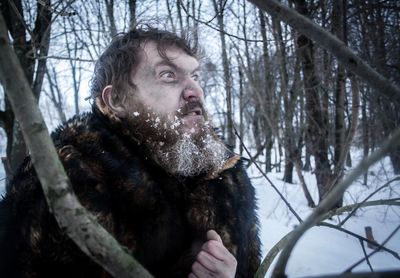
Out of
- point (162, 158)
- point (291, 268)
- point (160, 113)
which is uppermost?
point (160, 113)

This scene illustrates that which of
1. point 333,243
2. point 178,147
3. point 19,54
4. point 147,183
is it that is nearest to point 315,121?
point 333,243

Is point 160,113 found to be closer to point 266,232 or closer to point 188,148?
point 188,148

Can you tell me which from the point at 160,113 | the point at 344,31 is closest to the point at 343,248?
the point at 344,31

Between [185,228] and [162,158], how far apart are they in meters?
0.40

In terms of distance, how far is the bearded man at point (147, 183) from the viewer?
42.8 inches

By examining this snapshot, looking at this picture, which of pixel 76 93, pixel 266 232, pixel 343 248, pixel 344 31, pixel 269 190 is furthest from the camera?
pixel 76 93

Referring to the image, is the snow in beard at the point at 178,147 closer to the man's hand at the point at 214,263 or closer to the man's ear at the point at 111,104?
the man's ear at the point at 111,104

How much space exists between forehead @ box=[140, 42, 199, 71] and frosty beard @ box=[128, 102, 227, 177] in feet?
0.97

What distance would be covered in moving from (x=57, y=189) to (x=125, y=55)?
1.56 metres

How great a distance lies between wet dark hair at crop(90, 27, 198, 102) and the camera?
1743 millimetres

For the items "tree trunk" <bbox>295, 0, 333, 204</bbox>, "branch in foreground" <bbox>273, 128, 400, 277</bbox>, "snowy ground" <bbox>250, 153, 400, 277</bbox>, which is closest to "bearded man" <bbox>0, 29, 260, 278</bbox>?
"branch in foreground" <bbox>273, 128, 400, 277</bbox>

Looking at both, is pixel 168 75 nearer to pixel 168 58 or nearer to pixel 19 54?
pixel 168 58

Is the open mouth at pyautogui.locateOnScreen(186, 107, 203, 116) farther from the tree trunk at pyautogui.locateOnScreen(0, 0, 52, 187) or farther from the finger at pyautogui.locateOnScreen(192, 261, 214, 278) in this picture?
the tree trunk at pyautogui.locateOnScreen(0, 0, 52, 187)

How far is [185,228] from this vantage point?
141cm
